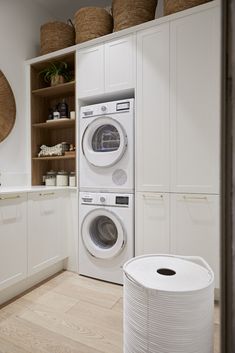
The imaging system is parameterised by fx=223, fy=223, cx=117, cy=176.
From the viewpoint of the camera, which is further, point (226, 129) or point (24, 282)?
point (24, 282)

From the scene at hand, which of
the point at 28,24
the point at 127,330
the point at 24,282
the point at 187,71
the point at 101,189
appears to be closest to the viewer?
the point at 127,330

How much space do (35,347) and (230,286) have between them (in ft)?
4.22

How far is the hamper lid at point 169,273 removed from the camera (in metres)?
1.02

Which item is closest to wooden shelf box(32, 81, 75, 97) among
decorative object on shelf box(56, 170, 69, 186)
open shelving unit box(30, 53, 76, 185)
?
open shelving unit box(30, 53, 76, 185)

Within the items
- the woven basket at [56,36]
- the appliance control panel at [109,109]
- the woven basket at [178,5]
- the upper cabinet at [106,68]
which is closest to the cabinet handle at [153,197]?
the appliance control panel at [109,109]

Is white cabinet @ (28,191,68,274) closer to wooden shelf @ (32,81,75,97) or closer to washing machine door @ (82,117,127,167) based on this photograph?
washing machine door @ (82,117,127,167)

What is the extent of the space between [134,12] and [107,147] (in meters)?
1.23

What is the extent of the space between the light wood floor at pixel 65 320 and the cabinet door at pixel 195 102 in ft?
3.46

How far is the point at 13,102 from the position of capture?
7.95 ft

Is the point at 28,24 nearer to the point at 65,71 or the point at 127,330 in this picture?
the point at 65,71

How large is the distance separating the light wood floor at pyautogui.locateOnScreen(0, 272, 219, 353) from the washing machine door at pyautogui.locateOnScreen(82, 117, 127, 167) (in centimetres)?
113

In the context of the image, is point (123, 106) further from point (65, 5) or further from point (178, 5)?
point (65, 5)

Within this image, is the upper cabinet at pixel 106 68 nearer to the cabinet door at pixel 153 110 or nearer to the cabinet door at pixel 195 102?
the cabinet door at pixel 153 110

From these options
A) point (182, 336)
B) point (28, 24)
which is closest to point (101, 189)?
point (182, 336)
